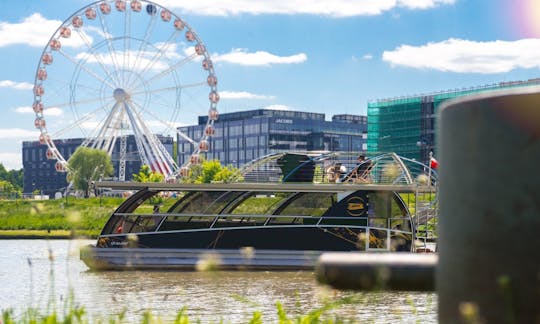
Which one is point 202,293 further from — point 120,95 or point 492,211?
point 120,95

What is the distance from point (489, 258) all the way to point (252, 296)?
19.9 metres

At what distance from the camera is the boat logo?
30.4 metres

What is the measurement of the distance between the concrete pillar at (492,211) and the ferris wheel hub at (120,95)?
60308 mm

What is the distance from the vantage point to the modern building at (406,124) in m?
103

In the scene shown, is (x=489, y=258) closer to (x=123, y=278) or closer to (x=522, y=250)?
(x=522, y=250)

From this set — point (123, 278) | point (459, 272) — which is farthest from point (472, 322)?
point (123, 278)

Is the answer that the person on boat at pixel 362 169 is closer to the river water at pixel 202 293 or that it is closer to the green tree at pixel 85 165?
the river water at pixel 202 293

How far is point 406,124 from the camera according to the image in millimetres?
106062

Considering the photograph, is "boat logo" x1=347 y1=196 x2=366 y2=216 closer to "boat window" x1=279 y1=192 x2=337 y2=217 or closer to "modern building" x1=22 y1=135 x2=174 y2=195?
Answer: "boat window" x1=279 y1=192 x2=337 y2=217

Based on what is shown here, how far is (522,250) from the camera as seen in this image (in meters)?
2.02

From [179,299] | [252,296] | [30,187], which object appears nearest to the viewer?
[179,299]

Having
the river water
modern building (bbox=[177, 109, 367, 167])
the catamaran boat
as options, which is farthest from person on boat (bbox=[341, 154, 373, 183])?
modern building (bbox=[177, 109, 367, 167])

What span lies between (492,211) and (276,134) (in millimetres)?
130123

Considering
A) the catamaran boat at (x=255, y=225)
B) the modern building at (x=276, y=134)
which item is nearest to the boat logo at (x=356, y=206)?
the catamaran boat at (x=255, y=225)
